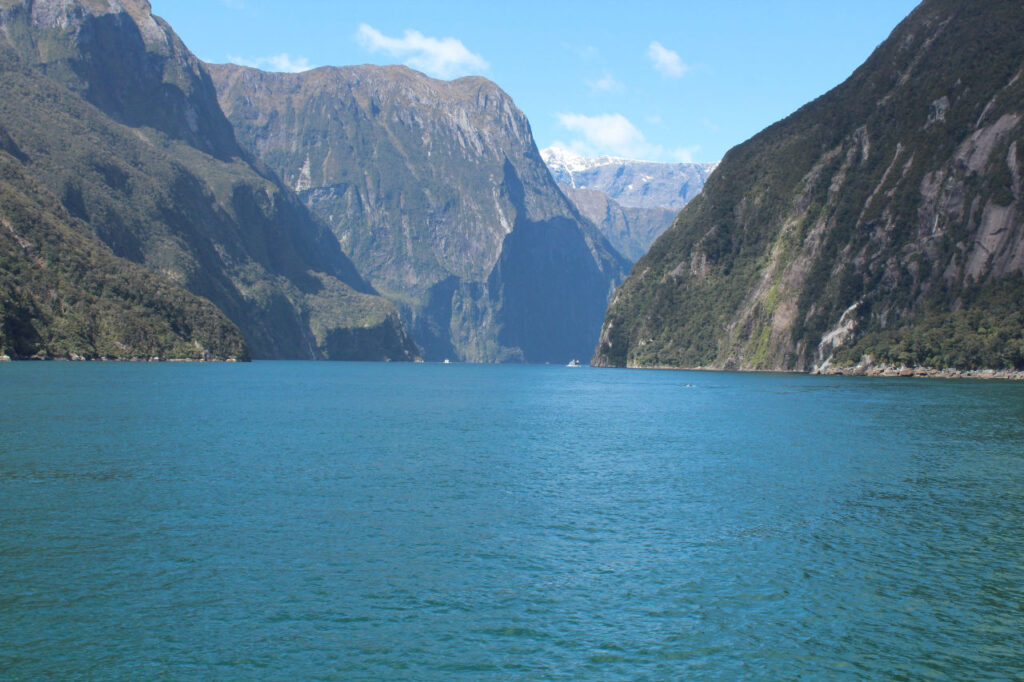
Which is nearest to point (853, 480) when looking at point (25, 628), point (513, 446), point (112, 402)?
point (513, 446)

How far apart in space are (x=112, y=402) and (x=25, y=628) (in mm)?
Result: 81054

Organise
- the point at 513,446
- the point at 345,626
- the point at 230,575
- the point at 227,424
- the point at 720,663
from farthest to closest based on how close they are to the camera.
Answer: the point at 227,424
the point at 513,446
the point at 230,575
the point at 345,626
the point at 720,663

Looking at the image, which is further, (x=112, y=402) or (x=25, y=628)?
(x=112, y=402)

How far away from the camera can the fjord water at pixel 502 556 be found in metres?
25.5

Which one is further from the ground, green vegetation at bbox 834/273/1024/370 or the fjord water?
green vegetation at bbox 834/273/1024/370

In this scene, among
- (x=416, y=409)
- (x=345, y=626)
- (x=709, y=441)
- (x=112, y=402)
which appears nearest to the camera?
(x=345, y=626)

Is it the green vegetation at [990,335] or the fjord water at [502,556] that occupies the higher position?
the green vegetation at [990,335]

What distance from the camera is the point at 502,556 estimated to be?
35969mm

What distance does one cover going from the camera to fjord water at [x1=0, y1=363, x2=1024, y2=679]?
2555 centimetres

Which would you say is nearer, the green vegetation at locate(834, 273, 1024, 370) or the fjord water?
the fjord water

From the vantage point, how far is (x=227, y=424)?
8500 centimetres

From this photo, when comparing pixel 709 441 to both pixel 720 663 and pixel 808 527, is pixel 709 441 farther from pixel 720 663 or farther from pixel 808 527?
pixel 720 663

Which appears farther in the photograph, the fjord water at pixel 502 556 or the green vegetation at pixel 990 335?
the green vegetation at pixel 990 335

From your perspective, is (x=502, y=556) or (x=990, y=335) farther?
(x=990, y=335)
